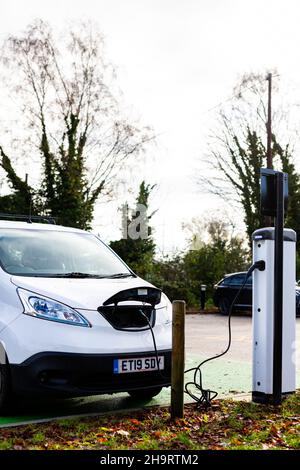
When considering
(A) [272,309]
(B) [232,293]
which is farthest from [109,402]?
(B) [232,293]

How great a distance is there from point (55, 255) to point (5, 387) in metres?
1.55

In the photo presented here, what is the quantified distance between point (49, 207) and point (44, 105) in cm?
519

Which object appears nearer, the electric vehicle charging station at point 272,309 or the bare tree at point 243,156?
the electric vehicle charging station at point 272,309

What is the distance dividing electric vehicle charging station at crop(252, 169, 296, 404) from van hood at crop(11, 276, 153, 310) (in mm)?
1379

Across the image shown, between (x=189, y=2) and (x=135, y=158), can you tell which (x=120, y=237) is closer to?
(x=135, y=158)

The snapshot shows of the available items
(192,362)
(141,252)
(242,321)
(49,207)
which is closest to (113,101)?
(49,207)

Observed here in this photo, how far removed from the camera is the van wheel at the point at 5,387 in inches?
209

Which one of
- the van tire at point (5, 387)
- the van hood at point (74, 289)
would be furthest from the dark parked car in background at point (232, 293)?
the van tire at point (5, 387)

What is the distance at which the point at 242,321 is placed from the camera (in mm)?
17562

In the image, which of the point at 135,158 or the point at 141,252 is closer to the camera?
the point at 141,252

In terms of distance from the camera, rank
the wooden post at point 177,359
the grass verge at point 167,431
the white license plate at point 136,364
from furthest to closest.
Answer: the wooden post at point 177,359 < the white license plate at point 136,364 < the grass verge at point 167,431

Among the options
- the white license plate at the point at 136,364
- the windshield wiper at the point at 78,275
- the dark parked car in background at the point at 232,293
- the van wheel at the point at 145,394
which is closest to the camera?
the white license plate at the point at 136,364

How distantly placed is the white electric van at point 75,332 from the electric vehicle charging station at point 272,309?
99cm

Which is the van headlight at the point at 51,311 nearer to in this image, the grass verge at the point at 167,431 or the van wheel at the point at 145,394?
the grass verge at the point at 167,431
